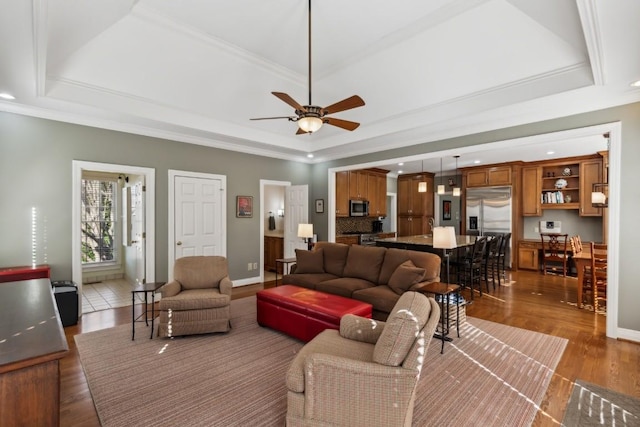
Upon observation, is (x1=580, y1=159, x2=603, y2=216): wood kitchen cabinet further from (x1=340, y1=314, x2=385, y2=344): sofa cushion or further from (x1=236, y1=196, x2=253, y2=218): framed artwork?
(x1=236, y1=196, x2=253, y2=218): framed artwork

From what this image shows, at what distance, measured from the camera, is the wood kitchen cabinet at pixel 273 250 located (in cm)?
769

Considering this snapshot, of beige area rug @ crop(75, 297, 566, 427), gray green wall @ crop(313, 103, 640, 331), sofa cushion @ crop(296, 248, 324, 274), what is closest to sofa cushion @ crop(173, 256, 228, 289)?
beige area rug @ crop(75, 297, 566, 427)

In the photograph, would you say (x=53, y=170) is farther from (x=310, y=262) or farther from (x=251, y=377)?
(x=251, y=377)

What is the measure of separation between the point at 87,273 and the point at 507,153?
9.41 m

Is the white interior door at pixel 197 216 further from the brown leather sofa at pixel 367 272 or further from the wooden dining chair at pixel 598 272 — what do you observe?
the wooden dining chair at pixel 598 272

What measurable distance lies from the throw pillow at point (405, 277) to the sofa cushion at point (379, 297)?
9 cm

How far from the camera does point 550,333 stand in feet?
12.4

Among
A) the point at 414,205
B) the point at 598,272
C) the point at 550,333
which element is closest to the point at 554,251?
the point at 598,272

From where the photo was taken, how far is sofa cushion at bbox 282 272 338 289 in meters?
4.47

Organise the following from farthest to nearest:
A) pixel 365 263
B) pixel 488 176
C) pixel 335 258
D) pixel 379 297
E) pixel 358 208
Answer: pixel 488 176
pixel 358 208
pixel 335 258
pixel 365 263
pixel 379 297

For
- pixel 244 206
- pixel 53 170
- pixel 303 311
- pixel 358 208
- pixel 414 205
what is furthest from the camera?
pixel 414 205

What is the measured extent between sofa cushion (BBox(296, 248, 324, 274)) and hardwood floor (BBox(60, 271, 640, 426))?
1246 mm

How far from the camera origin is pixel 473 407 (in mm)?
2334

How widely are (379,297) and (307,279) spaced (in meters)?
1.21
